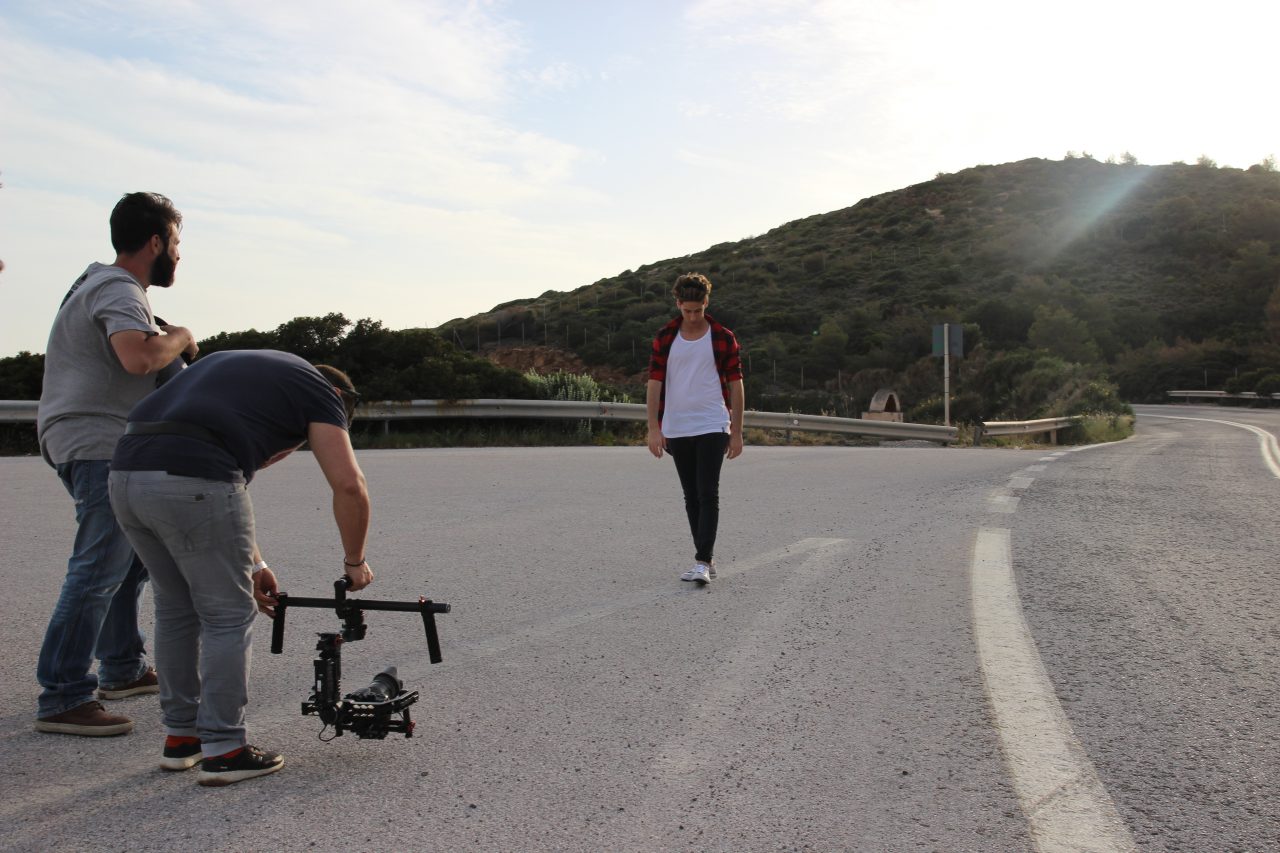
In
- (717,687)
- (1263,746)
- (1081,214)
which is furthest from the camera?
(1081,214)

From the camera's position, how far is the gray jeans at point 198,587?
3.27 m

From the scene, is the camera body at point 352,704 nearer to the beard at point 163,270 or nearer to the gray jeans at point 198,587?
the gray jeans at point 198,587

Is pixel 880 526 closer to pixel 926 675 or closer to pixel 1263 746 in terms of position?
pixel 926 675

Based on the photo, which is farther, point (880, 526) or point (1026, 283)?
point (1026, 283)

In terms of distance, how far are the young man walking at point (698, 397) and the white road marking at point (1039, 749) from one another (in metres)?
1.86

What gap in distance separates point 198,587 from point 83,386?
102 cm

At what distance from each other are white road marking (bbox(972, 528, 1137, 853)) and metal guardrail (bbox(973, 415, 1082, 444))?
55.9 ft

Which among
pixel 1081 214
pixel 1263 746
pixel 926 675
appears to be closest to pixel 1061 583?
pixel 926 675

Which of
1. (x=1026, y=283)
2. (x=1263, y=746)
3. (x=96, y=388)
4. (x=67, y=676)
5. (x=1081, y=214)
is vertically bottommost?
(x=1263, y=746)

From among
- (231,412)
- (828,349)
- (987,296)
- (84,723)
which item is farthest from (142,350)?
(987,296)

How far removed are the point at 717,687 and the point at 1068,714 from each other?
4.08 feet

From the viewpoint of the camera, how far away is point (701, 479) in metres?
6.74

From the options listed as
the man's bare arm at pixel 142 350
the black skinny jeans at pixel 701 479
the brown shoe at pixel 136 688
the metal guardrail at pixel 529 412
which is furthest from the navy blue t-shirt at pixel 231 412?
the metal guardrail at pixel 529 412

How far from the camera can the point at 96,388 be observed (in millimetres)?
3859
